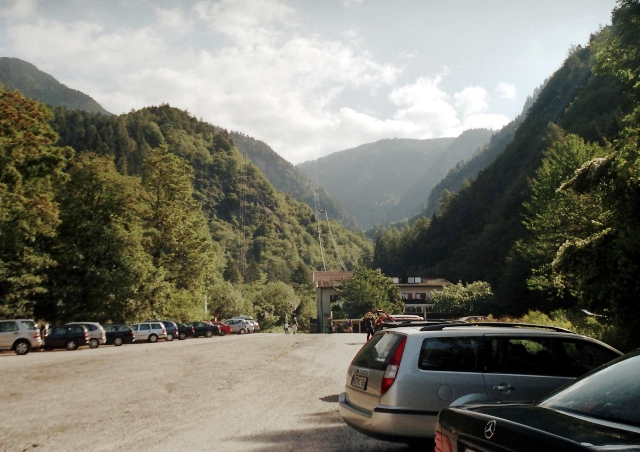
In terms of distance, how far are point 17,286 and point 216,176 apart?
133905mm

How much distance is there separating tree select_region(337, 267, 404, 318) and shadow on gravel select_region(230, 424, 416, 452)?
243 feet

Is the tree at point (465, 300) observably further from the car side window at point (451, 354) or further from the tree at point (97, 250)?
the car side window at point (451, 354)

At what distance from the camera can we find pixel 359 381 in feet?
23.4

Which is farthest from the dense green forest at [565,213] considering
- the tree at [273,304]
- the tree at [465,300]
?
the tree at [273,304]

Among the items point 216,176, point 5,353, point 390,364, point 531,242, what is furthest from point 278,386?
point 216,176

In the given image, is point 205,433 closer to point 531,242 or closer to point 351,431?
point 351,431

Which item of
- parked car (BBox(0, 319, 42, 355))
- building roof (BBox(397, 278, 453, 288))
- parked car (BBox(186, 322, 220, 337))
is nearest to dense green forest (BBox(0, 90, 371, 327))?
parked car (BBox(186, 322, 220, 337))

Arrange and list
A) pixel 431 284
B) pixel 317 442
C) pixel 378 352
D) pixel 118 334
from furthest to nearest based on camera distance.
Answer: pixel 431 284, pixel 118 334, pixel 317 442, pixel 378 352

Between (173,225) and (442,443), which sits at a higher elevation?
(173,225)

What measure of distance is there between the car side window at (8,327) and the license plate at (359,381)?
27.7m

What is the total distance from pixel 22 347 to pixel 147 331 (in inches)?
577

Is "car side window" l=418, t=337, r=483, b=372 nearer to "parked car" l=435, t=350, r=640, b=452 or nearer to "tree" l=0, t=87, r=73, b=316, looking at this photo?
"parked car" l=435, t=350, r=640, b=452

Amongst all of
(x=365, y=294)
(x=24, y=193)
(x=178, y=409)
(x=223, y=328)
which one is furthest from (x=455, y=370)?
(x=365, y=294)

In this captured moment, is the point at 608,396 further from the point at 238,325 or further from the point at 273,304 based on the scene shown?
the point at 273,304
